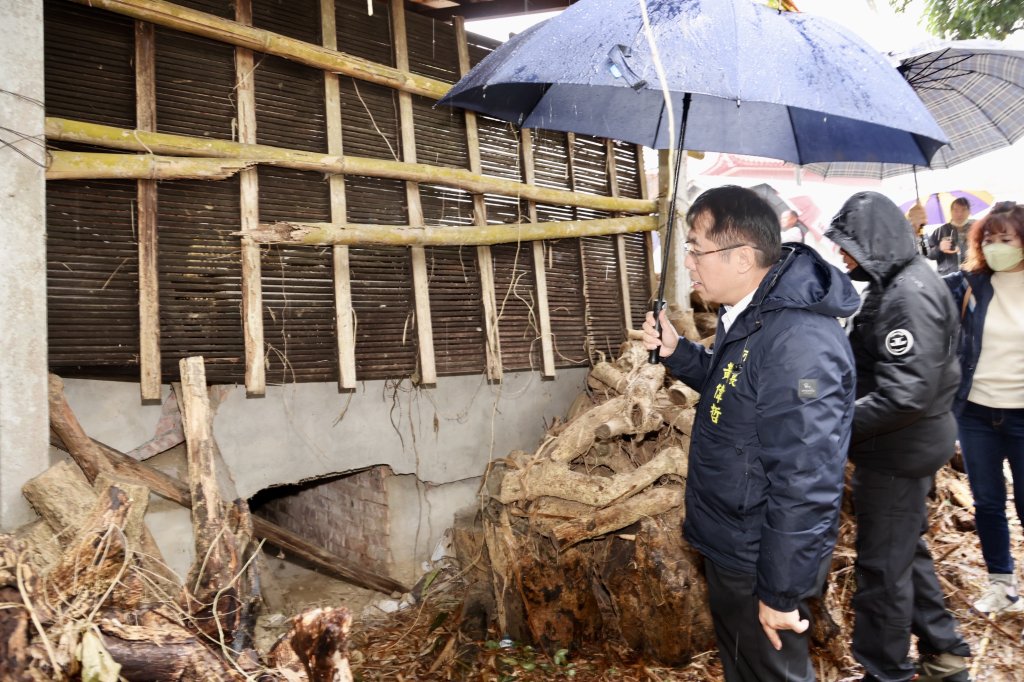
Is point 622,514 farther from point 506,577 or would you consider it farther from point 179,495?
point 179,495

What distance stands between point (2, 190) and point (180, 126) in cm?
106

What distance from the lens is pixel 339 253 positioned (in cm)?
428

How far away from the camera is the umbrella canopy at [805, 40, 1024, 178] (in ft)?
12.5

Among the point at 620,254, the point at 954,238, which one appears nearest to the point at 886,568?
the point at 620,254

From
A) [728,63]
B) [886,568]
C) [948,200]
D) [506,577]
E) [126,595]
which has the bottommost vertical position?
[506,577]

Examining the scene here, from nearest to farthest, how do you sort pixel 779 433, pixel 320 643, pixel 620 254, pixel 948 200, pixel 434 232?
pixel 779 433 < pixel 320 643 < pixel 434 232 < pixel 620 254 < pixel 948 200

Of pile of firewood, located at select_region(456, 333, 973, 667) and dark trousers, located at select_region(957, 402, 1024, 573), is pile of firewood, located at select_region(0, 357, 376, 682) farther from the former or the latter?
dark trousers, located at select_region(957, 402, 1024, 573)

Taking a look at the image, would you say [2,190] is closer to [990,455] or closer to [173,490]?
[173,490]

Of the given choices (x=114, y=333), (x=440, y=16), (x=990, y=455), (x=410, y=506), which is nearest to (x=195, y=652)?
(x=114, y=333)

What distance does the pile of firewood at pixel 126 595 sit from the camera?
2.36 m

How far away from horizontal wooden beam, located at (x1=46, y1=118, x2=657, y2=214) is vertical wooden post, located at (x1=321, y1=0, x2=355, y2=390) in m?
0.14

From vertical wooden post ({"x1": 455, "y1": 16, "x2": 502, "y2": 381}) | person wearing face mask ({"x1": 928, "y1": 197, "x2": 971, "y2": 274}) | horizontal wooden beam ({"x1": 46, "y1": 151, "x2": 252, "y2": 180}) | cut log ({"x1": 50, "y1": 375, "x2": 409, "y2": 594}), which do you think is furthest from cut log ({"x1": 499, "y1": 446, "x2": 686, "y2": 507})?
person wearing face mask ({"x1": 928, "y1": 197, "x2": 971, "y2": 274})

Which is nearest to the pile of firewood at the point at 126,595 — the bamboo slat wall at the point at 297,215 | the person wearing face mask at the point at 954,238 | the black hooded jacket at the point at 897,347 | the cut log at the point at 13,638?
A: the cut log at the point at 13,638

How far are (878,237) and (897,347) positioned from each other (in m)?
0.52
